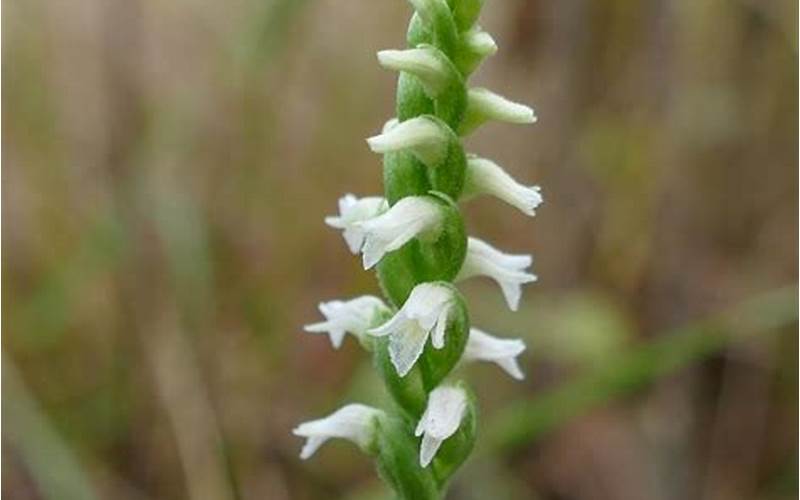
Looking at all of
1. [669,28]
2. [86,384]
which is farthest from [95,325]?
[669,28]

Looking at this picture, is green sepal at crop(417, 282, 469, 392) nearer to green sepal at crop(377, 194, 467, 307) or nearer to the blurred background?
green sepal at crop(377, 194, 467, 307)

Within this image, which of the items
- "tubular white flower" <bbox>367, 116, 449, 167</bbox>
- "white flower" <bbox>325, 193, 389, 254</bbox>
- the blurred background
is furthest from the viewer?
the blurred background

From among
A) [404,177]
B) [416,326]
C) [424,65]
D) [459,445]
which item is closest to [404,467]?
[459,445]

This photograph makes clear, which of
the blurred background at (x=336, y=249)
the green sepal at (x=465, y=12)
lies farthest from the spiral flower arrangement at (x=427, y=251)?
the blurred background at (x=336, y=249)

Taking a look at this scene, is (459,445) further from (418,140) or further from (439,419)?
(418,140)

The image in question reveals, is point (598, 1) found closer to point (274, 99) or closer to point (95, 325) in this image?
point (274, 99)

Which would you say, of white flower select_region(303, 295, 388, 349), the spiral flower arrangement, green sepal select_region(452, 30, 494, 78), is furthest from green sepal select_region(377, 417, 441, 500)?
green sepal select_region(452, 30, 494, 78)
